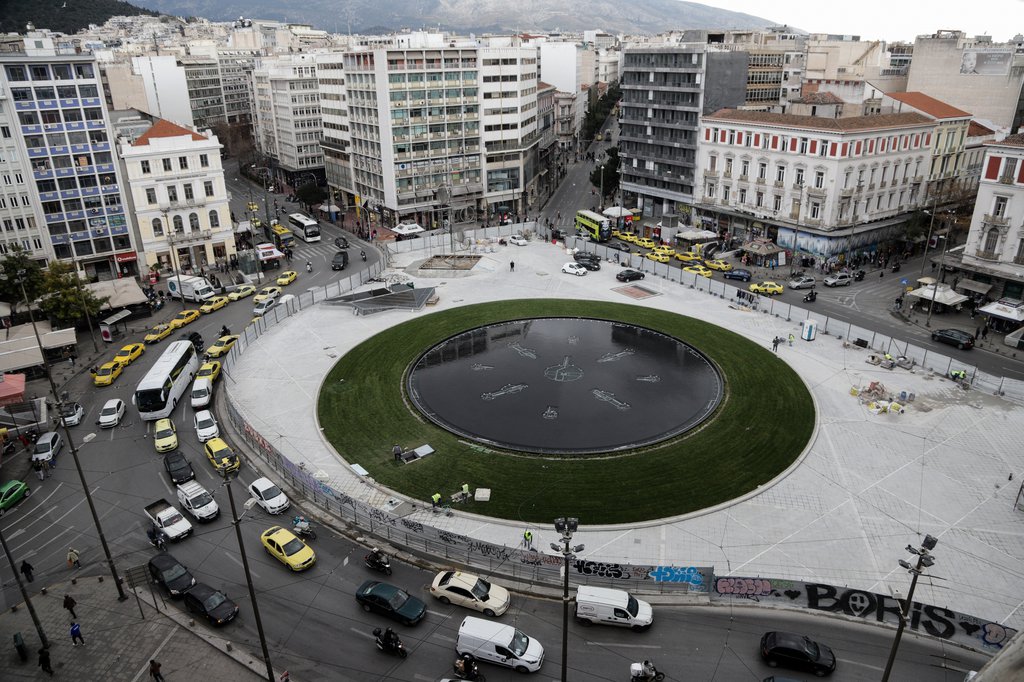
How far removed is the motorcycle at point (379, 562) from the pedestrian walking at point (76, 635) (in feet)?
40.1

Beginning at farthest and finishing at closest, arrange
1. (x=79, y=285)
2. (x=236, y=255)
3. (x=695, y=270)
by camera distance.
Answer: (x=236, y=255)
(x=695, y=270)
(x=79, y=285)

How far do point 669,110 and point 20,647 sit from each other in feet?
295

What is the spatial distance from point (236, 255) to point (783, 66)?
83576mm

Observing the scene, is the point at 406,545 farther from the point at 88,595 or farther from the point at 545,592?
the point at 88,595

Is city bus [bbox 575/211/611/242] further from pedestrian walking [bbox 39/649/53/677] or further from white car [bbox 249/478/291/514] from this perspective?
pedestrian walking [bbox 39/649/53/677]

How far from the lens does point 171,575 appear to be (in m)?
30.9

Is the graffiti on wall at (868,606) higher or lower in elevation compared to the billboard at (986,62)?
lower

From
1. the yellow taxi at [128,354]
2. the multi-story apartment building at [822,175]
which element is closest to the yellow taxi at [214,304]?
the yellow taxi at [128,354]

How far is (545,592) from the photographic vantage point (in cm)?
3050

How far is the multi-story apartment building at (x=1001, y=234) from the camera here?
2280 inches

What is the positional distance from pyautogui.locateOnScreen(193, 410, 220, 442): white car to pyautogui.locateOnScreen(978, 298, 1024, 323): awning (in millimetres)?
62903

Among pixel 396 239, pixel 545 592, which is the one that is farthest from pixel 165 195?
pixel 545 592

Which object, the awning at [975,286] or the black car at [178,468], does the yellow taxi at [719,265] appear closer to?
the awning at [975,286]

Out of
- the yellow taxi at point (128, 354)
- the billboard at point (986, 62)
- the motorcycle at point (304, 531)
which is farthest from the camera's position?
the billboard at point (986, 62)
